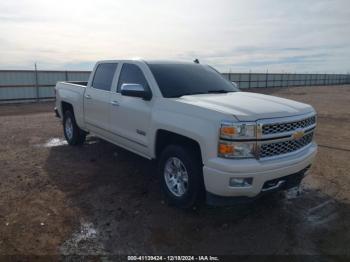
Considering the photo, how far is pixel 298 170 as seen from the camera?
14.0 feet

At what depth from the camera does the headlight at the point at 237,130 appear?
374 cm

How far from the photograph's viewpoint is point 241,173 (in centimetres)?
374

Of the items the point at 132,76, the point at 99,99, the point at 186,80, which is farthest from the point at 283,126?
the point at 99,99

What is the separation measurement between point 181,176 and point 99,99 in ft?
8.39

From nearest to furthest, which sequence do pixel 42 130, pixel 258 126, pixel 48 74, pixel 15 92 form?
pixel 258 126, pixel 42 130, pixel 15 92, pixel 48 74

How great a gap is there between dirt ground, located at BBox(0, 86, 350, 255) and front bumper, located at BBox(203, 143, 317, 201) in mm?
542

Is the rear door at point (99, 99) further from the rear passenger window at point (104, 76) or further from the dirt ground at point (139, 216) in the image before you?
the dirt ground at point (139, 216)

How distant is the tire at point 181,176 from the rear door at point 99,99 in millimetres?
1814

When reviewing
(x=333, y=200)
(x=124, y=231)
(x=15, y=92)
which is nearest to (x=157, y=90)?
(x=124, y=231)

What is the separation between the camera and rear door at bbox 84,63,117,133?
607 centimetres

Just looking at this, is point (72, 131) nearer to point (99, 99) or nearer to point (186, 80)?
point (99, 99)

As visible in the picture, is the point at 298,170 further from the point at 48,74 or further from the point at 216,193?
the point at 48,74

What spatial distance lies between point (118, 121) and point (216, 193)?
2435mm

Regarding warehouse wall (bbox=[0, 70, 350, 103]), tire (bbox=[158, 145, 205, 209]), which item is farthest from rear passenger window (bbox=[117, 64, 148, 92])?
warehouse wall (bbox=[0, 70, 350, 103])
